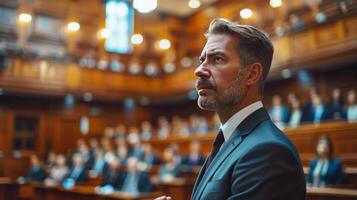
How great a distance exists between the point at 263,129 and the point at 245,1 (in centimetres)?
1185

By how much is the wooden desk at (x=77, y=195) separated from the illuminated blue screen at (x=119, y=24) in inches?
281

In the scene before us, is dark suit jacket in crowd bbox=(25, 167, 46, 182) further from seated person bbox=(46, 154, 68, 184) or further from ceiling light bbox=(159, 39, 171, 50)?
ceiling light bbox=(159, 39, 171, 50)

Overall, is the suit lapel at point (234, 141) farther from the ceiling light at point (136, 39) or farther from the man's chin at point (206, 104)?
the ceiling light at point (136, 39)

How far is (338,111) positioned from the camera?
718 centimetres

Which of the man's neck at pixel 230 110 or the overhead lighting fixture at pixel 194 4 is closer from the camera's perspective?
the man's neck at pixel 230 110

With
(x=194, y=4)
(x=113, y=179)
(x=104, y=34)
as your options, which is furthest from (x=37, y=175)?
(x=194, y=4)

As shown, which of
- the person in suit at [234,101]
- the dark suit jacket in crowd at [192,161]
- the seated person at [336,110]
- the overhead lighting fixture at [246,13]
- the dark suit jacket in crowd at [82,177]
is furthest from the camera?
the overhead lighting fixture at [246,13]

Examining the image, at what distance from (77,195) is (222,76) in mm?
5347

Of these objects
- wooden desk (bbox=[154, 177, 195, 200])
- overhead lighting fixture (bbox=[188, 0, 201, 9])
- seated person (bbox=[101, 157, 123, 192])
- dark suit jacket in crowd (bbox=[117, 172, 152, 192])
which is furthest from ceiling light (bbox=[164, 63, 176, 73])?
wooden desk (bbox=[154, 177, 195, 200])

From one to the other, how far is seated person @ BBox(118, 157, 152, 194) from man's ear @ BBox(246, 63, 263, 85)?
19.1 feet

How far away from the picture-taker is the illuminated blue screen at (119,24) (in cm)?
1352

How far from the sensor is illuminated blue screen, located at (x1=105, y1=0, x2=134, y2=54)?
13523 millimetres

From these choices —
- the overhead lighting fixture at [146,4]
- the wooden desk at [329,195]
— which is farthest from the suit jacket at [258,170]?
the overhead lighting fixture at [146,4]

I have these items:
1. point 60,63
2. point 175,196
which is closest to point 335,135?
point 175,196
